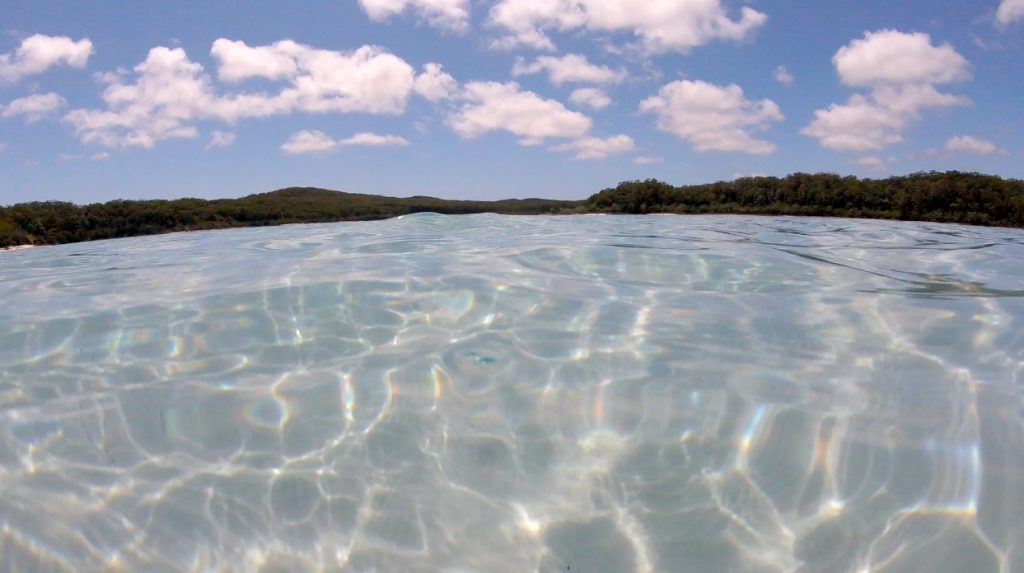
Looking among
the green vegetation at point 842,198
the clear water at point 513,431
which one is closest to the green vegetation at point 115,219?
the green vegetation at point 842,198

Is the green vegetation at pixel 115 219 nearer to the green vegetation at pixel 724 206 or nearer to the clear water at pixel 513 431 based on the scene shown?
the green vegetation at pixel 724 206

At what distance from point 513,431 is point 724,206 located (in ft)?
58.6

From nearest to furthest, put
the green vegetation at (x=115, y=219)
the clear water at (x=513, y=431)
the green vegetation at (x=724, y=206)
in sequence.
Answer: the clear water at (x=513, y=431) < the green vegetation at (x=724, y=206) < the green vegetation at (x=115, y=219)

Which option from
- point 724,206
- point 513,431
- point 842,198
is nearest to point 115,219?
point 724,206

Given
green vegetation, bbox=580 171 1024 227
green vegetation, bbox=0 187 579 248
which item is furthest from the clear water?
green vegetation, bbox=0 187 579 248

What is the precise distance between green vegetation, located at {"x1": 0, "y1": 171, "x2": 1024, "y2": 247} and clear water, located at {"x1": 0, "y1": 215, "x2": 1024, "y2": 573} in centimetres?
1439

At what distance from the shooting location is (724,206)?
1856 cm

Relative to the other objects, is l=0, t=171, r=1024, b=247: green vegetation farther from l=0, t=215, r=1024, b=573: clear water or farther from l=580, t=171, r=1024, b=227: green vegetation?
l=0, t=215, r=1024, b=573: clear water

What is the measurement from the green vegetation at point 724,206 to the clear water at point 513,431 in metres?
14.4

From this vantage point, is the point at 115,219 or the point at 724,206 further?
the point at 724,206

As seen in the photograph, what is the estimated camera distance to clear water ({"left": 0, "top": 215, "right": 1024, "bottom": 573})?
1.86m

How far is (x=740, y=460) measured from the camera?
6.89ft

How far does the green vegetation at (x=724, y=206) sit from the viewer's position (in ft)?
50.3

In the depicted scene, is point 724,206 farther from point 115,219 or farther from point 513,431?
point 115,219
